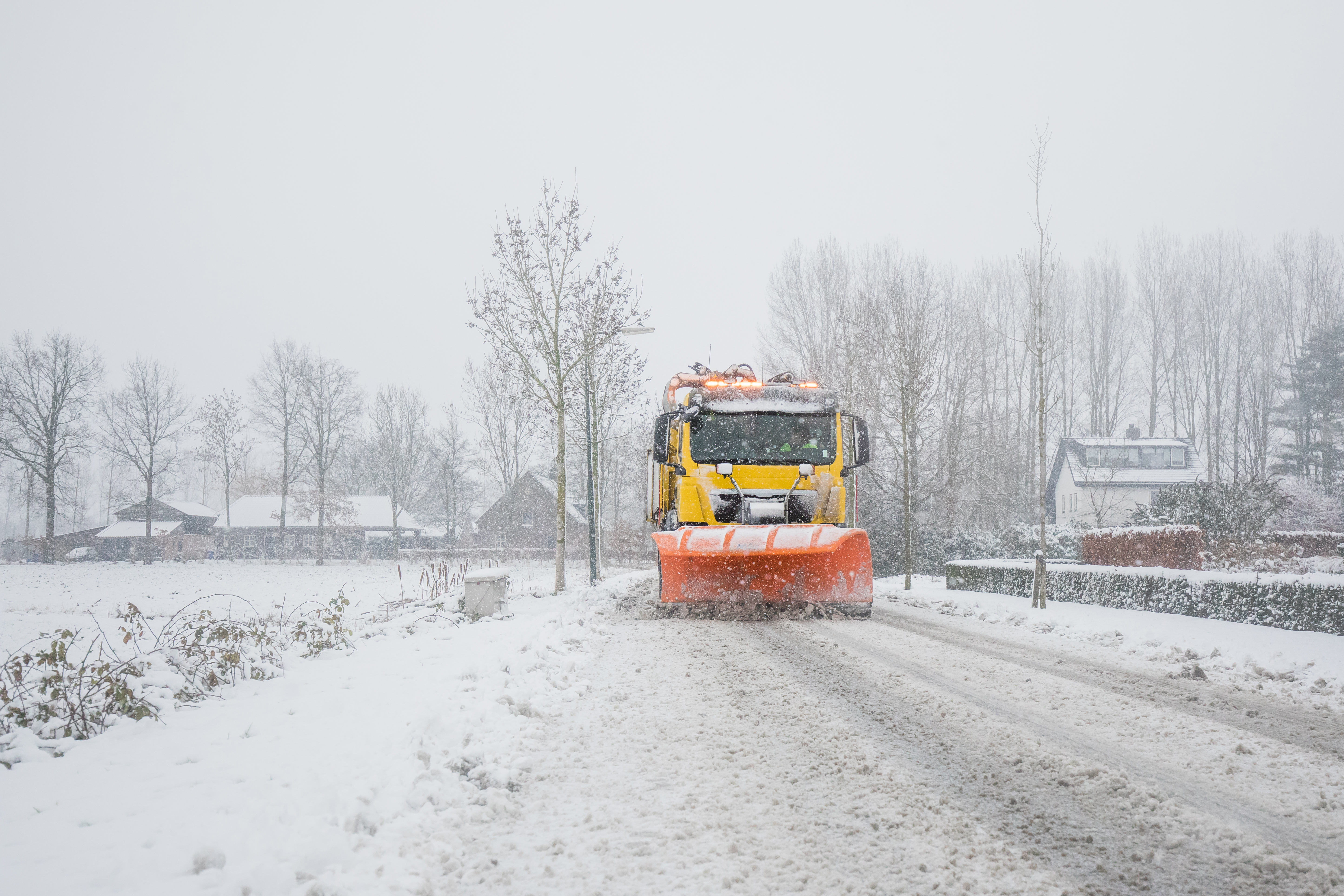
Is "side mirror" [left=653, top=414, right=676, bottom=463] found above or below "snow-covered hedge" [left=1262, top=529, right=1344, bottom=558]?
above

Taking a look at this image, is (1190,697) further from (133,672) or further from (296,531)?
(296,531)

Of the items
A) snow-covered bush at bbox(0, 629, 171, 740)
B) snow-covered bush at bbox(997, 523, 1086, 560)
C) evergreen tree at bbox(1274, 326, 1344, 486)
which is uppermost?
evergreen tree at bbox(1274, 326, 1344, 486)

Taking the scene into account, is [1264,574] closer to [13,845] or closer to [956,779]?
[956,779]

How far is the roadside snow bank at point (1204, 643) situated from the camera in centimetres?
577

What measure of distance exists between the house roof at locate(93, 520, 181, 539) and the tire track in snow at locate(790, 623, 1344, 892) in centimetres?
5987

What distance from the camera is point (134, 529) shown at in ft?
184

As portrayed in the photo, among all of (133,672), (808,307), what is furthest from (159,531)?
(133,672)

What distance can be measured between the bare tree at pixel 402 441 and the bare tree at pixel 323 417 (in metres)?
Answer: 7.07

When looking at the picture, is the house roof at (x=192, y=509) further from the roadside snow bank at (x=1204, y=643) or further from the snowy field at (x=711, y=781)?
the roadside snow bank at (x=1204, y=643)

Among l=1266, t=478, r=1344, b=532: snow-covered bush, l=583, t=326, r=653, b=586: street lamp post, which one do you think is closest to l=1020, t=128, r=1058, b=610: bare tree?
l=583, t=326, r=653, b=586: street lamp post

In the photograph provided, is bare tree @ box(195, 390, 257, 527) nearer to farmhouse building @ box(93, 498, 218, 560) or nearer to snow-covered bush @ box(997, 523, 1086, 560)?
farmhouse building @ box(93, 498, 218, 560)

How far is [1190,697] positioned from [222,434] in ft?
157

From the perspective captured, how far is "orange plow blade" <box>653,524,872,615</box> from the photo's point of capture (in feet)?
30.6

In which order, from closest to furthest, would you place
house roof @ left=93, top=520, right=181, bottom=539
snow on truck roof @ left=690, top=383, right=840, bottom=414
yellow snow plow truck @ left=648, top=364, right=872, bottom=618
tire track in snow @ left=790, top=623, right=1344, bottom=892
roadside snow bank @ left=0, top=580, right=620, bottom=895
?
roadside snow bank @ left=0, top=580, right=620, bottom=895
tire track in snow @ left=790, top=623, right=1344, bottom=892
yellow snow plow truck @ left=648, top=364, right=872, bottom=618
snow on truck roof @ left=690, top=383, right=840, bottom=414
house roof @ left=93, top=520, right=181, bottom=539
